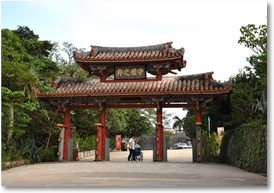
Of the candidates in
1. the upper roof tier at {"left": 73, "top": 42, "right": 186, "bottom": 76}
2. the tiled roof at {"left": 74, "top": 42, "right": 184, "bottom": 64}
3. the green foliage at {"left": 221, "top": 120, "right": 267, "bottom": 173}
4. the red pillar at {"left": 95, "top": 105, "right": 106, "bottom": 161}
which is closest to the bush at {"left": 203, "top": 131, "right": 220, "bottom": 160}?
the green foliage at {"left": 221, "top": 120, "right": 267, "bottom": 173}

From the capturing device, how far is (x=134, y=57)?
17234 mm

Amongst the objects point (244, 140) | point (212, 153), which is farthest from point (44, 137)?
point (244, 140)

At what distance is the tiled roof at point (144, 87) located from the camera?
1587 centimetres

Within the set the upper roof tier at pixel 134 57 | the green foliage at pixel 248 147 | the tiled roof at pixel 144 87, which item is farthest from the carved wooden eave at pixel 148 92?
the green foliage at pixel 248 147

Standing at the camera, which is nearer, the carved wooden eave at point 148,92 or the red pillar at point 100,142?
the carved wooden eave at point 148,92

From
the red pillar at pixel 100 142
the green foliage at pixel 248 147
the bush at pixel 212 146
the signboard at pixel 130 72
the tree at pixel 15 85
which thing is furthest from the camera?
the signboard at pixel 130 72

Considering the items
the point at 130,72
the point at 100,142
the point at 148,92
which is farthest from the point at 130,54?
the point at 100,142

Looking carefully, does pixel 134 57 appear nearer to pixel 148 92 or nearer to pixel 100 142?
pixel 148 92

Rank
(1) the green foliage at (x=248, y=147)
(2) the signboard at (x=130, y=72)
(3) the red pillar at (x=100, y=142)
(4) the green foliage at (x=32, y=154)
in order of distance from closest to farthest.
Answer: (1) the green foliage at (x=248, y=147) < (4) the green foliage at (x=32, y=154) < (3) the red pillar at (x=100, y=142) < (2) the signboard at (x=130, y=72)

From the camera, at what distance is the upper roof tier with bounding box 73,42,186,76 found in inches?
669

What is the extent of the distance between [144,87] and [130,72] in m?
1.42

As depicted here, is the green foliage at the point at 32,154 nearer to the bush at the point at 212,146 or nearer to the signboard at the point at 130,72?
the signboard at the point at 130,72

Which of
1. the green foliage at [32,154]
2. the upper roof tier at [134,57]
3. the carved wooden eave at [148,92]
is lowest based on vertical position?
the green foliage at [32,154]

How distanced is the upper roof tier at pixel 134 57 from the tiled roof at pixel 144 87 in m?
0.72
